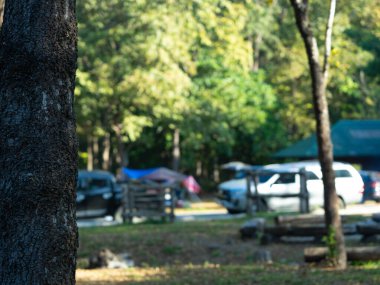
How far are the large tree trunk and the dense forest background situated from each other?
13.3 metres

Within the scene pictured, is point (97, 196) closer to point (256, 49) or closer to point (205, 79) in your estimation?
point (205, 79)

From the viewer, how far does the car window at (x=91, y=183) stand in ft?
88.2

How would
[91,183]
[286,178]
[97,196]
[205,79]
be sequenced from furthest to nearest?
[205,79]
[91,183]
[97,196]
[286,178]

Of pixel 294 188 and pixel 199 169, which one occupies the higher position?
pixel 199 169

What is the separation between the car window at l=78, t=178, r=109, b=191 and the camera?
88.2 ft

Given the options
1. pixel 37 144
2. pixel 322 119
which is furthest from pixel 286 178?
pixel 37 144

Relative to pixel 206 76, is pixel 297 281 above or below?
below

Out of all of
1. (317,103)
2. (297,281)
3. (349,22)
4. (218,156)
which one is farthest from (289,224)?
(218,156)

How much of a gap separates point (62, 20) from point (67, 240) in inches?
54.4

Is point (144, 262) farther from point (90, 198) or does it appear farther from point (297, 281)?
point (90, 198)

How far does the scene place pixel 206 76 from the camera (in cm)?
4628

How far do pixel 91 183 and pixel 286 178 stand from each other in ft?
19.9

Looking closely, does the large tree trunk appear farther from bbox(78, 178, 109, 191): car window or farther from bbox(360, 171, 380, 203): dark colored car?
bbox(360, 171, 380, 203): dark colored car

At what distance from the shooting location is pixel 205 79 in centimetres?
4578
